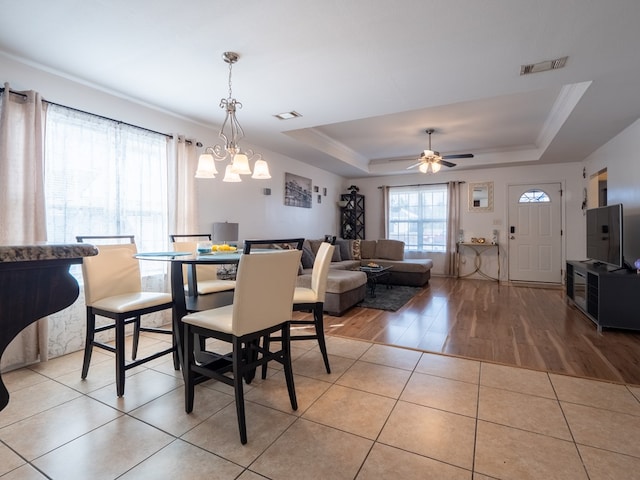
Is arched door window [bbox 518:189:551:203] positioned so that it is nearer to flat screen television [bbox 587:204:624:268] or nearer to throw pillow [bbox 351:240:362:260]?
flat screen television [bbox 587:204:624:268]

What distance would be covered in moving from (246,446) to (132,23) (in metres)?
2.66

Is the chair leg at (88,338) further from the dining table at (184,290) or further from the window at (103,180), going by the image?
the window at (103,180)

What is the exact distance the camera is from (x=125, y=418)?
6.08ft

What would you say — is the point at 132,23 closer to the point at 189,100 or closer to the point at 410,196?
the point at 189,100

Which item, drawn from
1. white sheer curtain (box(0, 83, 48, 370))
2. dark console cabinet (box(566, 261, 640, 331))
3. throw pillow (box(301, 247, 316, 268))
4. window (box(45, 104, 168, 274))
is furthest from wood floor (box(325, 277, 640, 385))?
white sheer curtain (box(0, 83, 48, 370))

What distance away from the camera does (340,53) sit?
2.46 m

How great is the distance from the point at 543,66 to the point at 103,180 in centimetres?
403

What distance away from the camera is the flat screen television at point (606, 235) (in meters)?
3.53

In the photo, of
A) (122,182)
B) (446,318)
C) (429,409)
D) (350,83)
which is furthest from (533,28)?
(122,182)

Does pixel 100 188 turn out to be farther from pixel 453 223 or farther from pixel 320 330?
pixel 453 223

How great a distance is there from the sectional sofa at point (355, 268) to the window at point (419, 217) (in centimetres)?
99

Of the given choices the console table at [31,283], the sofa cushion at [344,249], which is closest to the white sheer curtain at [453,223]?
the sofa cushion at [344,249]

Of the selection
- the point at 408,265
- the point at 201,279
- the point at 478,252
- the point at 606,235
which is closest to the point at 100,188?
the point at 201,279

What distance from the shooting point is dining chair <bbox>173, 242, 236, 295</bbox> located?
2.76 m
